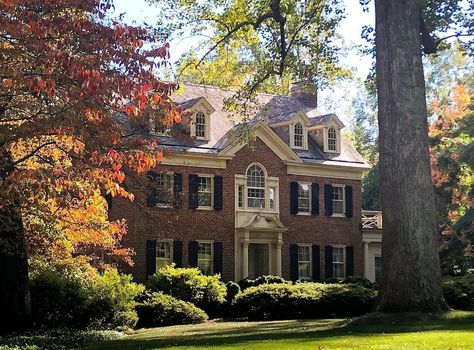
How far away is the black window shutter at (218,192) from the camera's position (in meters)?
32.7

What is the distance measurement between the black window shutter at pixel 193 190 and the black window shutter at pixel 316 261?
22.1 ft

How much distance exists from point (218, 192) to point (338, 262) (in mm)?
7635

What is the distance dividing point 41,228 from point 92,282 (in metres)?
3.48

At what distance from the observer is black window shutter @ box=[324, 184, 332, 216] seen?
36.2 metres

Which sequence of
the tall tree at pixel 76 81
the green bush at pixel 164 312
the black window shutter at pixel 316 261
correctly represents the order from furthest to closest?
the black window shutter at pixel 316 261 < the green bush at pixel 164 312 < the tall tree at pixel 76 81

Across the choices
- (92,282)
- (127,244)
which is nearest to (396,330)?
(92,282)

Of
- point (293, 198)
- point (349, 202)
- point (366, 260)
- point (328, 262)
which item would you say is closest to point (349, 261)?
point (366, 260)

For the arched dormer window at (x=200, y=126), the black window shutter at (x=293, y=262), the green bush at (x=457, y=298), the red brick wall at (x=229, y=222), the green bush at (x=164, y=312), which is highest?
the arched dormer window at (x=200, y=126)

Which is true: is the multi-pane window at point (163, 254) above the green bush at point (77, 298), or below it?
above

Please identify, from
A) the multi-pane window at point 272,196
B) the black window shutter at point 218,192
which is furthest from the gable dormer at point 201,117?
the multi-pane window at point 272,196

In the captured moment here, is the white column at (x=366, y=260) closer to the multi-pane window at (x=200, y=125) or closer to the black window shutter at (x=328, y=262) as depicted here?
the black window shutter at (x=328, y=262)

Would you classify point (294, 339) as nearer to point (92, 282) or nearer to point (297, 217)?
point (92, 282)

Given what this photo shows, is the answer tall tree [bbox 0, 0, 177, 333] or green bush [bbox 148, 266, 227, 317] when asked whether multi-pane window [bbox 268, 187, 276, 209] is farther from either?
tall tree [bbox 0, 0, 177, 333]

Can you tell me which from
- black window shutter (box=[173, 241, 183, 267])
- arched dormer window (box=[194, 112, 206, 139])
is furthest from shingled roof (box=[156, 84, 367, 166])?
black window shutter (box=[173, 241, 183, 267])
